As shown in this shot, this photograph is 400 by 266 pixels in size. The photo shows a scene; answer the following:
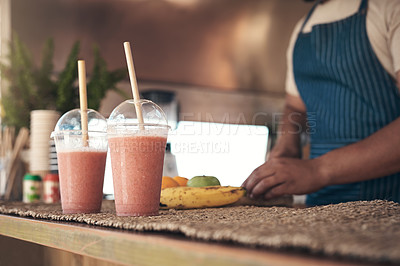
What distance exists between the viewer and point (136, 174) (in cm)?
93

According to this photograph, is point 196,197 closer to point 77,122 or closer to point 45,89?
point 77,122

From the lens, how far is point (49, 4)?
3.14 m

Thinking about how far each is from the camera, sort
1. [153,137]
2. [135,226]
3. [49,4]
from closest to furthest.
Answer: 1. [135,226]
2. [153,137]
3. [49,4]

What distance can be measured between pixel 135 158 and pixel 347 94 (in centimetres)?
114

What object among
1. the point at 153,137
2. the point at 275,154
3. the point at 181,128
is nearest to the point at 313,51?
the point at 275,154

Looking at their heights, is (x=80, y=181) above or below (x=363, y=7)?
below

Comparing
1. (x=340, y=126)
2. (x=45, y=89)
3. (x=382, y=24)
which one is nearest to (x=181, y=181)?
(x=340, y=126)

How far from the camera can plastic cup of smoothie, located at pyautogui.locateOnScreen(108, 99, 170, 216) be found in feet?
3.04

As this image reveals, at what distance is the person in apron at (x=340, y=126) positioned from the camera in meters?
1.43

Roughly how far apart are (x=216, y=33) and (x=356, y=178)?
7.77 ft

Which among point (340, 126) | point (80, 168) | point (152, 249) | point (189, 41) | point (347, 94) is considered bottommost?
point (152, 249)

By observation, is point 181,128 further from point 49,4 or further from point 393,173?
point 393,173

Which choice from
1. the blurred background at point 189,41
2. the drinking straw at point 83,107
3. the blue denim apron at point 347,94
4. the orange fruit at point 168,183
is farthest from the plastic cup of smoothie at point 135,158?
the blurred background at point 189,41

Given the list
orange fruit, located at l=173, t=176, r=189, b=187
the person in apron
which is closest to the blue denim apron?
the person in apron
